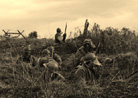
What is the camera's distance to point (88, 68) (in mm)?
7113

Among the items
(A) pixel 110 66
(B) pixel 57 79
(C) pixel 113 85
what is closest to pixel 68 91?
(C) pixel 113 85

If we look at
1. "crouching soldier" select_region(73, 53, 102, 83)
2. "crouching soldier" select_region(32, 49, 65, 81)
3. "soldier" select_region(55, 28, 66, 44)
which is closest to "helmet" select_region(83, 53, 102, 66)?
"crouching soldier" select_region(73, 53, 102, 83)

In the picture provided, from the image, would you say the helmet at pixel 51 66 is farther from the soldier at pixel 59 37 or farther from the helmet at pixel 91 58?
the soldier at pixel 59 37

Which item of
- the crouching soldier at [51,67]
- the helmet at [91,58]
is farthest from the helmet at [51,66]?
the helmet at [91,58]

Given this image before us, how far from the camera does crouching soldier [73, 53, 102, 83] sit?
7.02 meters

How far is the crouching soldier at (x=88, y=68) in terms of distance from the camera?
7016 millimetres

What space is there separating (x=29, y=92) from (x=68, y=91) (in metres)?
0.82

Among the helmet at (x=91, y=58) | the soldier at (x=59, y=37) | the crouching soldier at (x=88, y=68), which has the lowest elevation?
the crouching soldier at (x=88, y=68)

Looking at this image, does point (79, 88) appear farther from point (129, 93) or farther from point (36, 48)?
point (36, 48)

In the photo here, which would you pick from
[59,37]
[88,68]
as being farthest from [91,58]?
[59,37]

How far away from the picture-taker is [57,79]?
23.2ft

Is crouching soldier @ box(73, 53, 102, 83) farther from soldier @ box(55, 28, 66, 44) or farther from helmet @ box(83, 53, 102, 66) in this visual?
soldier @ box(55, 28, 66, 44)

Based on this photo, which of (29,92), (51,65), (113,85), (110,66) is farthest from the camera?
(110,66)

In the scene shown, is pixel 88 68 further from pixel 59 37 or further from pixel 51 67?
pixel 59 37
